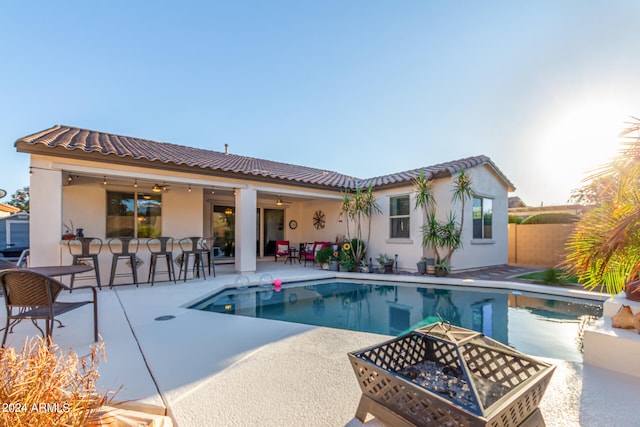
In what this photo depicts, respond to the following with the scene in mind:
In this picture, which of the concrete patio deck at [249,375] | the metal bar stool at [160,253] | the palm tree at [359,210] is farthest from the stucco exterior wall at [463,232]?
the metal bar stool at [160,253]

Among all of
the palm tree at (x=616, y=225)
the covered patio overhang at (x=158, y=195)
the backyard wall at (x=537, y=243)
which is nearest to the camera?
the palm tree at (x=616, y=225)

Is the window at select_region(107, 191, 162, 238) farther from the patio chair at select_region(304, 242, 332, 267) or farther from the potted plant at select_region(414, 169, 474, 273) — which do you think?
the potted plant at select_region(414, 169, 474, 273)

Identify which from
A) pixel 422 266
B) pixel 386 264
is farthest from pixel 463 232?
pixel 386 264

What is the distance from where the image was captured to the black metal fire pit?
61.4 inches

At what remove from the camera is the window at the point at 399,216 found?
10461 mm

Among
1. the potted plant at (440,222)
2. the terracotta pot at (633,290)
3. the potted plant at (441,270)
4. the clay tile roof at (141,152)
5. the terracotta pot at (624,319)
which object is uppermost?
the clay tile roof at (141,152)

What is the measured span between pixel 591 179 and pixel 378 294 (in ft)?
19.4

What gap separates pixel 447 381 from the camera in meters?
2.09

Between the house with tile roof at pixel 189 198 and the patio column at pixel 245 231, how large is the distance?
0.03 meters

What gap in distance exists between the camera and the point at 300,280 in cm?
878

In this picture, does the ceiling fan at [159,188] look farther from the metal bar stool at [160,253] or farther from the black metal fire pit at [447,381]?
the black metal fire pit at [447,381]

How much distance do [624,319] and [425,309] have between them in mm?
3255

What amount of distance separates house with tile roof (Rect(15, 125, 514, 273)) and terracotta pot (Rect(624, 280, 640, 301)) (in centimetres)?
588

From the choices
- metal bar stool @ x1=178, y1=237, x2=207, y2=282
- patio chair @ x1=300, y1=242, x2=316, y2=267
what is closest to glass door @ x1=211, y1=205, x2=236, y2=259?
patio chair @ x1=300, y1=242, x2=316, y2=267
